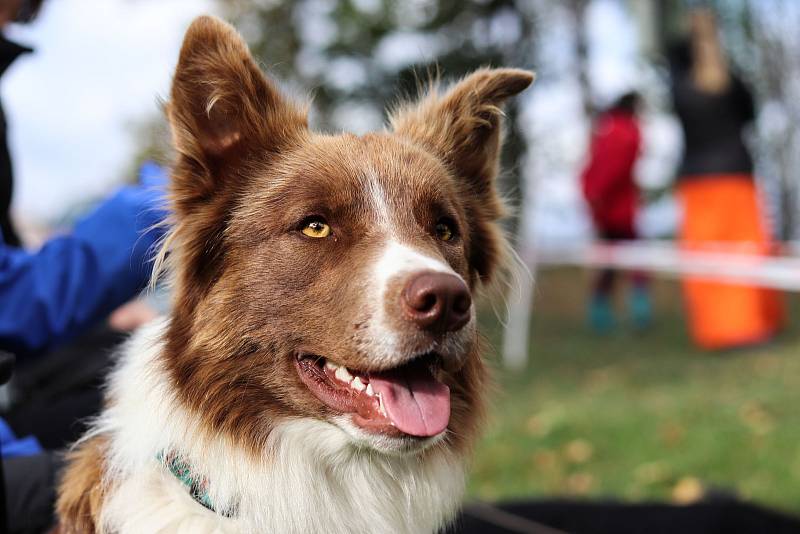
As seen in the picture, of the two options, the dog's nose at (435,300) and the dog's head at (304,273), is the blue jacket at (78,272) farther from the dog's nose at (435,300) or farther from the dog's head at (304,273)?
the dog's nose at (435,300)

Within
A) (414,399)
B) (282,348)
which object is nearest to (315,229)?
(282,348)

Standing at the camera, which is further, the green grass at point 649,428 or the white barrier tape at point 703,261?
the white barrier tape at point 703,261

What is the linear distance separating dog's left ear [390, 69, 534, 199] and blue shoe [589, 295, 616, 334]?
919 cm

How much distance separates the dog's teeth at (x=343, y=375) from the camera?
2.58 m

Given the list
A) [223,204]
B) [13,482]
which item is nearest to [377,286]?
[223,204]

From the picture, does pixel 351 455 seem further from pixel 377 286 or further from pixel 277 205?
pixel 277 205

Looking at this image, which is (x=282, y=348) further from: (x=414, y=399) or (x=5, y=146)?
(x=5, y=146)

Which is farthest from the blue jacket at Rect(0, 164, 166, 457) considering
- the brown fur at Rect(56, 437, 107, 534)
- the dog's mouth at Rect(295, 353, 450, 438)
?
the dog's mouth at Rect(295, 353, 450, 438)

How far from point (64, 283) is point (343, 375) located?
1172 millimetres

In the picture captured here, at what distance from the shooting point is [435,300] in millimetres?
2334

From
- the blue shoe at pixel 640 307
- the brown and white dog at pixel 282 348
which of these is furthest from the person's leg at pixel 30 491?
the blue shoe at pixel 640 307

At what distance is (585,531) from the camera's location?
4.39 metres

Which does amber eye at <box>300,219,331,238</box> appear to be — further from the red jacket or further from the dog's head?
the red jacket

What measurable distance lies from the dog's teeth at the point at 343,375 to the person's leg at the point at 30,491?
1137 mm
